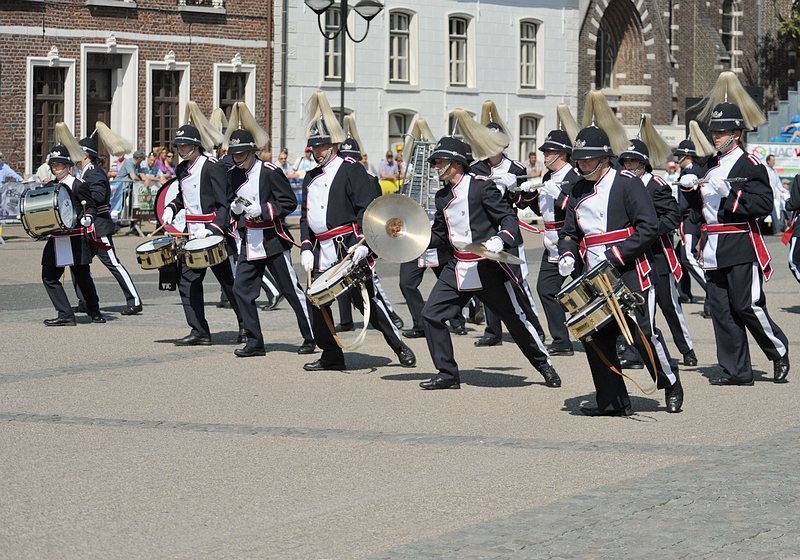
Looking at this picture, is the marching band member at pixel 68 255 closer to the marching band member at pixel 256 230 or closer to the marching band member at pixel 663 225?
the marching band member at pixel 256 230

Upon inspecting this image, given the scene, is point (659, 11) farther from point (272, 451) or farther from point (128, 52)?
point (272, 451)

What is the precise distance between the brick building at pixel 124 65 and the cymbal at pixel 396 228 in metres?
21.1

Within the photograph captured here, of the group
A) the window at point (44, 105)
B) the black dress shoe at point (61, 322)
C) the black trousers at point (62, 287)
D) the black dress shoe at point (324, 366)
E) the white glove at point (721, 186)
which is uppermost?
the window at point (44, 105)

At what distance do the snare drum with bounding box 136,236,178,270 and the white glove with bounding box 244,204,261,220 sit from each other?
114 centimetres

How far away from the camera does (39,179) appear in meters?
27.9

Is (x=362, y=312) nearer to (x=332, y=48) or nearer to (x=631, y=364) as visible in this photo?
(x=631, y=364)

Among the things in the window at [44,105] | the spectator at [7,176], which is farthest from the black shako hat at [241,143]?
the window at [44,105]

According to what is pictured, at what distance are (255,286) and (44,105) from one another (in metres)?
19.9

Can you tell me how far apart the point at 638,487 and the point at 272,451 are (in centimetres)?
212

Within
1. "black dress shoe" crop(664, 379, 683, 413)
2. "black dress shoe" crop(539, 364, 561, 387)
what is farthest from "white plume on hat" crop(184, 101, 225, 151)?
"black dress shoe" crop(664, 379, 683, 413)

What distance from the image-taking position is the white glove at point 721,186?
37.2ft

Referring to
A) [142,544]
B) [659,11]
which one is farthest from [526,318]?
[659,11]

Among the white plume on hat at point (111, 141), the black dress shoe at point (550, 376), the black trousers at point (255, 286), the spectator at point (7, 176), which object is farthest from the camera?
the spectator at point (7, 176)

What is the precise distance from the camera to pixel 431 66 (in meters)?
39.2
